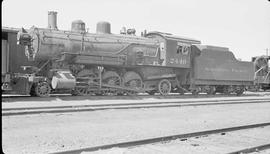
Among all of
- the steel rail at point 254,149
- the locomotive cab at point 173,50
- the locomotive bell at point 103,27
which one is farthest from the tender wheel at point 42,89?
the steel rail at point 254,149

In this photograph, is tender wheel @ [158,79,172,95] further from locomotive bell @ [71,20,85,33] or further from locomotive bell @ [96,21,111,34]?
locomotive bell @ [71,20,85,33]

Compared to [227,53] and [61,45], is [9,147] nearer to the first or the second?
[61,45]

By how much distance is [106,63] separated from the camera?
52.6 feet

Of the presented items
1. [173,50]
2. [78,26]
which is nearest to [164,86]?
[173,50]

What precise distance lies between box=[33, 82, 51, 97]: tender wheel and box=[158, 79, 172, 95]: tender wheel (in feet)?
21.5

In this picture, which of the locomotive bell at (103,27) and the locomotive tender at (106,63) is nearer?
the locomotive tender at (106,63)

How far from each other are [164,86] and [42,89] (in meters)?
7.24

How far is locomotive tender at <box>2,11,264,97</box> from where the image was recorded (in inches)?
558

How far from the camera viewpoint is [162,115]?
9750 mm

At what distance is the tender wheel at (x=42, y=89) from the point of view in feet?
45.6

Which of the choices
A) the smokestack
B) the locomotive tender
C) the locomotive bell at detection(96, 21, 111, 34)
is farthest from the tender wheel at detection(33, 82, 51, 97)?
the locomotive bell at detection(96, 21, 111, 34)

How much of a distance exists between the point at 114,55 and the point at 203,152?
1180 centimetres

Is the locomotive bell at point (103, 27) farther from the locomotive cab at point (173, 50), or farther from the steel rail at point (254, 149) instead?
the steel rail at point (254, 149)

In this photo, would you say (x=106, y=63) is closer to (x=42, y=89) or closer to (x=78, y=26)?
(x=78, y=26)
